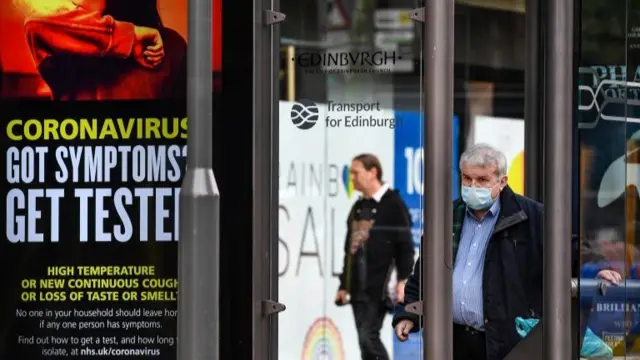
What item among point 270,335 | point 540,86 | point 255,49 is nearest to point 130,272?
point 270,335

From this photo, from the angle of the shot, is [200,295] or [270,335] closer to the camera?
[200,295]

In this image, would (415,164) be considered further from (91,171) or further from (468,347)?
(91,171)

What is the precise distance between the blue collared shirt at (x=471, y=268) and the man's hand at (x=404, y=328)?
0.35 metres

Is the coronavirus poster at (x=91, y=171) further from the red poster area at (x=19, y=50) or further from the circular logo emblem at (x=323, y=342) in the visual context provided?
the circular logo emblem at (x=323, y=342)

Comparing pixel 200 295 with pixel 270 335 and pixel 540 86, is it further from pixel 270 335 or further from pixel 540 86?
pixel 540 86

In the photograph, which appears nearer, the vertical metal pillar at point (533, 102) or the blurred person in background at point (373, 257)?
the blurred person in background at point (373, 257)

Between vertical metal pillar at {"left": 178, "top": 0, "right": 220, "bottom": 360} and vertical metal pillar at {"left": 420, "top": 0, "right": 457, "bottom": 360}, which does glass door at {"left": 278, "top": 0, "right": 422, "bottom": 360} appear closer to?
vertical metal pillar at {"left": 420, "top": 0, "right": 457, "bottom": 360}

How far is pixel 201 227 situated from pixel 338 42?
2236 millimetres

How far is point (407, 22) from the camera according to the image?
738 cm

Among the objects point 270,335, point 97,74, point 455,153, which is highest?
point 97,74

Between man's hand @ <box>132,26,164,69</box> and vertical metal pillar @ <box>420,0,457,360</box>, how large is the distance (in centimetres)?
160

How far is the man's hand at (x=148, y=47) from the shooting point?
748cm

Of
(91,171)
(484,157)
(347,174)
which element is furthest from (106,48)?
(484,157)

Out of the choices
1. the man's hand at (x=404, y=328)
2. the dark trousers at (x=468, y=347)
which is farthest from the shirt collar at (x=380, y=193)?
the dark trousers at (x=468, y=347)
